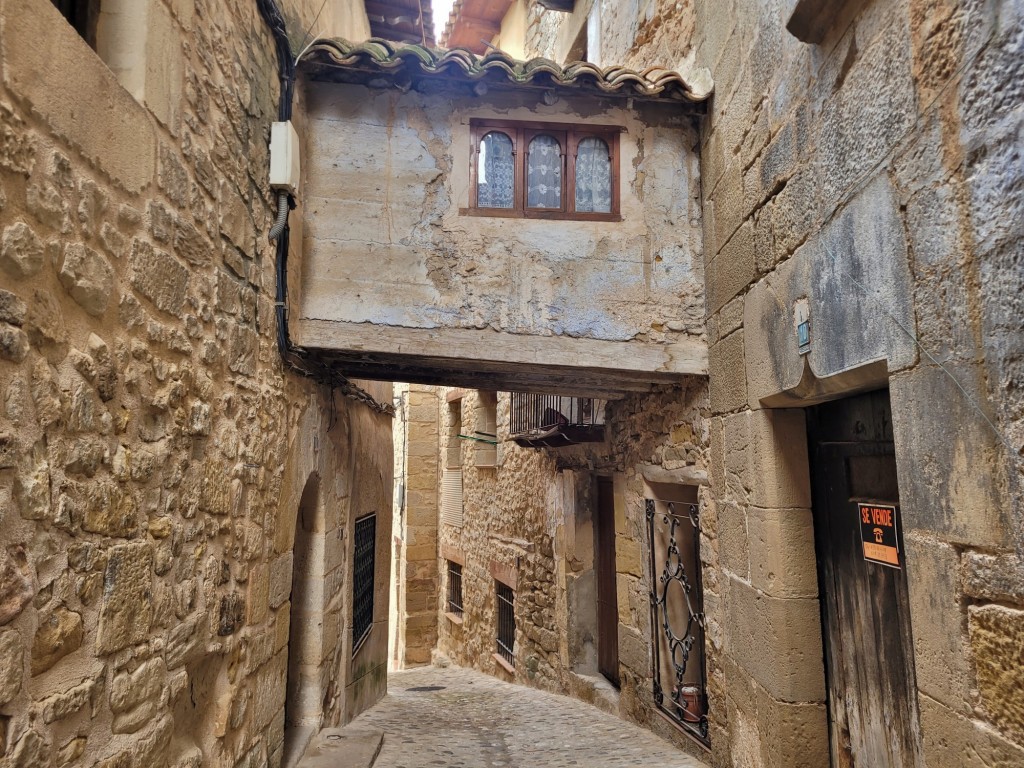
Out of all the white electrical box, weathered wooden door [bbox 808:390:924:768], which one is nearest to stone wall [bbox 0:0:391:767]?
the white electrical box

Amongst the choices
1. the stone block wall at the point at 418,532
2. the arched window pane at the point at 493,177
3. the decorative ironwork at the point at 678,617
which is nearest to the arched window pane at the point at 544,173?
the arched window pane at the point at 493,177

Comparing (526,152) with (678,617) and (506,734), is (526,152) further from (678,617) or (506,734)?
(506,734)

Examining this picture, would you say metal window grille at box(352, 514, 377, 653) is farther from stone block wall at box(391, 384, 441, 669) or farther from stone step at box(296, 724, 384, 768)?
stone block wall at box(391, 384, 441, 669)

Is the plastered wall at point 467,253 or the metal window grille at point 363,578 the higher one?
the plastered wall at point 467,253

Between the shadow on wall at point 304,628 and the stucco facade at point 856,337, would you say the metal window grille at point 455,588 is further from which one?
the shadow on wall at point 304,628

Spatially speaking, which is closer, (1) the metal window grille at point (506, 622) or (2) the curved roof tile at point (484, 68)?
(2) the curved roof tile at point (484, 68)

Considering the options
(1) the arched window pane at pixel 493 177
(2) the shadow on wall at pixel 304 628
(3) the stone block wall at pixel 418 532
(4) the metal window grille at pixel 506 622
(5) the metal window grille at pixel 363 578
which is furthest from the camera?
(3) the stone block wall at pixel 418 532

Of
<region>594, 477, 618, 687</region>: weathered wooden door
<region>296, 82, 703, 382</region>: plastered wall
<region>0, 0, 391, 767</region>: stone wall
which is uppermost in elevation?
<region>296, 82, 703, 382</region>: plastered wall

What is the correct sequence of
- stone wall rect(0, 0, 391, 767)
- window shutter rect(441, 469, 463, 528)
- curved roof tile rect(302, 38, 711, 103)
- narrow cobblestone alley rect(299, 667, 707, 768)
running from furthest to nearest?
window shutter rect(441, 469, 463, 528) → narrow cobblestone alley rect(299, 667, 707, 768) → curved roof tile rect(302, 38, 711, 103) → stone wall rect(0, 0, 391, 767)

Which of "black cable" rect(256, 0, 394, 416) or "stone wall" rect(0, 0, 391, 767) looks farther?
"black cable" rect(256, 0, 394, 416)

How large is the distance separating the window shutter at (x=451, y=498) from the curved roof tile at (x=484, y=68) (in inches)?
318

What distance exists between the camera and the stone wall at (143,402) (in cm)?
154

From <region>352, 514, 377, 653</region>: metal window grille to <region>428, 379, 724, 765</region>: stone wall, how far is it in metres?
1.82

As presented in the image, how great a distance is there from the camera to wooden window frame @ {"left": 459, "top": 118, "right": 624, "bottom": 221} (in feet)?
12.9
